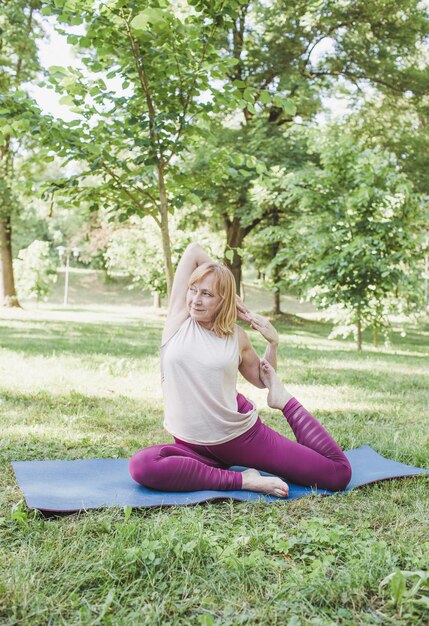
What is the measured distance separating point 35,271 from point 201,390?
2139cm

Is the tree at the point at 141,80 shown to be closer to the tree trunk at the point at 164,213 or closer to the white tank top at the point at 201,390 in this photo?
the tree trunk at the point at 164,213

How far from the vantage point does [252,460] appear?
3.41m

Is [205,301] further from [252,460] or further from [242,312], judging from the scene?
[252,460]

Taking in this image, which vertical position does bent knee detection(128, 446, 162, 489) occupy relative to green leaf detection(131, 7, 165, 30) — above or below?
below

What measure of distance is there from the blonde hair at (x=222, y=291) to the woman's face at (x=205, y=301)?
0.06 feet

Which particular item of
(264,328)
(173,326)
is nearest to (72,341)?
(173,326)

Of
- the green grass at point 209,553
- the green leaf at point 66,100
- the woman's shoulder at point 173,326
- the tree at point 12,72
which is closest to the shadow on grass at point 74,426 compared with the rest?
the green grass at point 209,553

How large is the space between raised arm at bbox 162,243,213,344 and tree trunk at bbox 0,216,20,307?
15.1m

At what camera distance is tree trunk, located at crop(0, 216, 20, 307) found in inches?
715

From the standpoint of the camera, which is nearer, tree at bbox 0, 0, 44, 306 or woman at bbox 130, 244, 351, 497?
woman at bbox 130, 244, 351, 497

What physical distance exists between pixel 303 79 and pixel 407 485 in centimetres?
1462

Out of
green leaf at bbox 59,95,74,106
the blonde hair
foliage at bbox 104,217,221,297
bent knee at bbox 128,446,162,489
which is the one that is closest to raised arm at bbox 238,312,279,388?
the blonde hair

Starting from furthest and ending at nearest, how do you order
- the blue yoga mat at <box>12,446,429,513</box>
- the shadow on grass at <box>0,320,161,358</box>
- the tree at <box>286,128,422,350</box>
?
the tree at <box>286,128,422,350</box> → the shadow on grass at <box>0,320,161,358</box> → the blue yoga mat at <box>12,446,429,513</box>

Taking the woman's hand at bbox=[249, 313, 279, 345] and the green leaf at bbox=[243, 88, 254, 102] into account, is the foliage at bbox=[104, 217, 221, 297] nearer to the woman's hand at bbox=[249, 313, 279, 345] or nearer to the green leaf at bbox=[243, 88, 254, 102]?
the green leaf at bbox=[243, 88, 254, 102]
